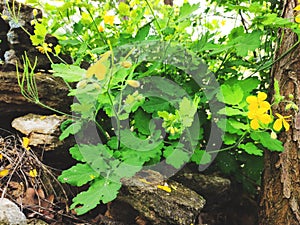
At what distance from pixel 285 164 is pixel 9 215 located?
1.03 m

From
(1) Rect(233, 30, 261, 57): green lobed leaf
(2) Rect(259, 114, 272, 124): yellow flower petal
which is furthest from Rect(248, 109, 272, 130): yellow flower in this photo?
(1) Rect(233, 30, 261, 57): green lobed leaf

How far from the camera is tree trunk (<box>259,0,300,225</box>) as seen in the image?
1.21 m

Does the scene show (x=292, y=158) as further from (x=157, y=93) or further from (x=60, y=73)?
(x=60, y=73)

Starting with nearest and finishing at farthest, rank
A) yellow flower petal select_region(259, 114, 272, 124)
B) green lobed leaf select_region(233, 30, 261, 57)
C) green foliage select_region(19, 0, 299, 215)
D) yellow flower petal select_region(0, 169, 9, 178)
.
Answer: yellow flower petal select_region(259, 114, 272, 124), green foliage select_region(19, 0, 299, 215), green lobed leaf select_region(233, 30, 261, 57), yellow flower petal select_region(0, 169, 9, 178)

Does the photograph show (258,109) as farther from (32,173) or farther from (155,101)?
(32,173)

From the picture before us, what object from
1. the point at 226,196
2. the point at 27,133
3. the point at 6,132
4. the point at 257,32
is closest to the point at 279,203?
the point at 226,196

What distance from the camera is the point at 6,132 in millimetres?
1556

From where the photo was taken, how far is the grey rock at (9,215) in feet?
3.29

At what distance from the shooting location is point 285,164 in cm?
125

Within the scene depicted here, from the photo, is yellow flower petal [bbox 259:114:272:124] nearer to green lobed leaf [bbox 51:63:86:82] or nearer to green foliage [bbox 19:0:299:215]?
green foliage [bbox 19:0:299:215]

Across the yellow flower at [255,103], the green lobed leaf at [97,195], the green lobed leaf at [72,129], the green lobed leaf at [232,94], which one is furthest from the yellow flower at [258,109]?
the green lobed leaf at [72,129]

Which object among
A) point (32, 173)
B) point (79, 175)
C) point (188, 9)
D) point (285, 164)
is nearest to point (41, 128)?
point (32, 173)

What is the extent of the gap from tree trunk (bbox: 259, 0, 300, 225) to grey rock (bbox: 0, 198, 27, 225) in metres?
0.95

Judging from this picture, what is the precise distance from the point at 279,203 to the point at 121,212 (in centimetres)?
63
